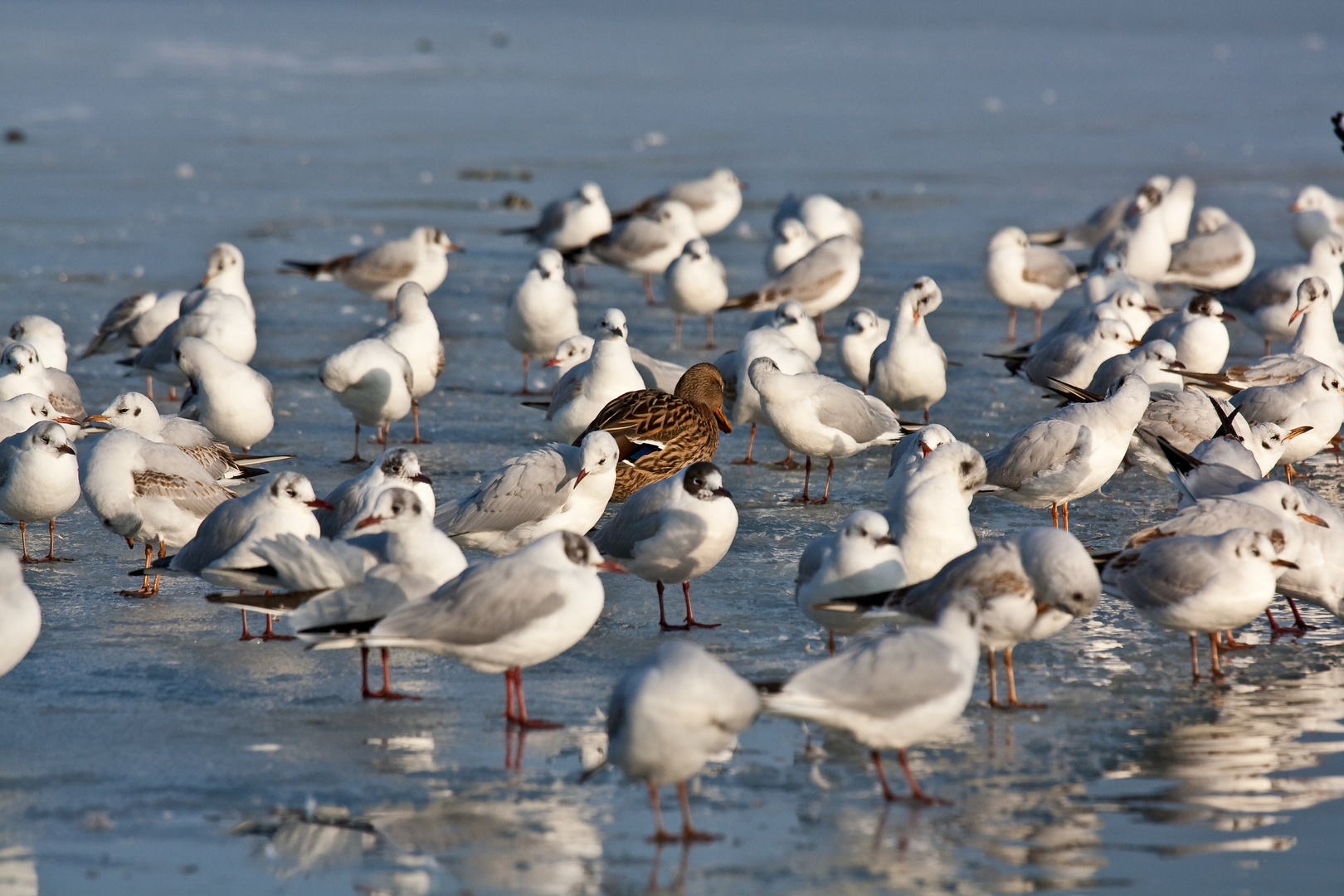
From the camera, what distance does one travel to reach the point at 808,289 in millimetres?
12602

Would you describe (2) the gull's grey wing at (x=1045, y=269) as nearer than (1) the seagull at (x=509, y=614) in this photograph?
No

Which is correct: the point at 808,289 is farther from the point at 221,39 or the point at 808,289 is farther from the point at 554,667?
the point at 221,39

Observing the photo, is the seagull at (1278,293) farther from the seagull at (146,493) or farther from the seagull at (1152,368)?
the seagull at (146,493)

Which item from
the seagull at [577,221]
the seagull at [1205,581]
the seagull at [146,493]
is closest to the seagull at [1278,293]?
the seagull at [1205,581]

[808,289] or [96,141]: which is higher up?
[96,141]

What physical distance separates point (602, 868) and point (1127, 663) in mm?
2714

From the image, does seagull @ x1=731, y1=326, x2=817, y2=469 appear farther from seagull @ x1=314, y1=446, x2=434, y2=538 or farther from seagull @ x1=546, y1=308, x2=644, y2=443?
seagull @ x1=314, y1=446, x2=434, y2=538

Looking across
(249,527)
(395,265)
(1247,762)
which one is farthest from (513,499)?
(395,265)

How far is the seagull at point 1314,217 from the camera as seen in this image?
51.0 ft

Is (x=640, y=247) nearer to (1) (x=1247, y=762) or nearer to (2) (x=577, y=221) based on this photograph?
(2) (x=577, y=221)

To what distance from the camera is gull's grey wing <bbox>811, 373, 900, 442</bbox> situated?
341 inches

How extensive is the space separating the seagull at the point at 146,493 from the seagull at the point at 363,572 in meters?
1.27

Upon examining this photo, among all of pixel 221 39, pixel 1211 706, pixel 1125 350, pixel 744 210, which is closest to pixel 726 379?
pixel 1125 350

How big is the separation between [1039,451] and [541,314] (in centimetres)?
493
